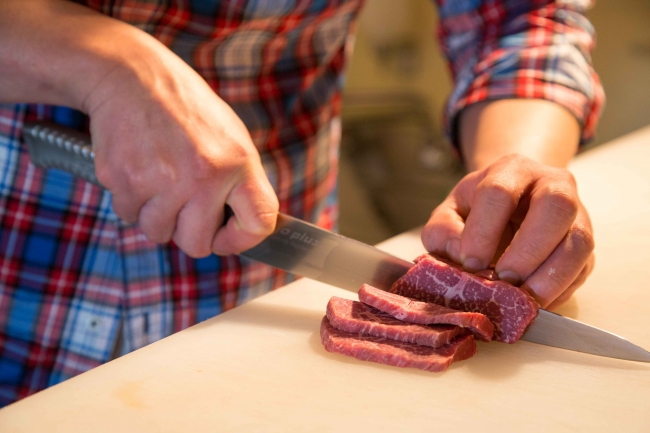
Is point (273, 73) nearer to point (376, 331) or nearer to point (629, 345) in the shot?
point (376, 331)

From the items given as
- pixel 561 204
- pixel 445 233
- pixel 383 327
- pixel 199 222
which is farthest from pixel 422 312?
pixel 199 222

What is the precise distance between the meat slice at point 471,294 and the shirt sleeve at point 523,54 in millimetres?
540

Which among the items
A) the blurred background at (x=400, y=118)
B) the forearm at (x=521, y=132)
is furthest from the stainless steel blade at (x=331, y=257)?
the blurred background at (x=400, y=118)

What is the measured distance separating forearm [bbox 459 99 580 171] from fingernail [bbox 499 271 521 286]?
311mm

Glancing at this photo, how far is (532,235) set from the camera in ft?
3.14

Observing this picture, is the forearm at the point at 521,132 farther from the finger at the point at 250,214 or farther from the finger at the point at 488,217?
the finger at the point at 250,214

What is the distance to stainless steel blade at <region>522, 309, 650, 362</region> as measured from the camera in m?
0.91

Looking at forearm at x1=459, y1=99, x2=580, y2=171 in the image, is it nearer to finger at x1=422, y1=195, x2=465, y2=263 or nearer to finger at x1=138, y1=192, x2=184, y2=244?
finger at x1=422, y1=195, x2=465, y2=263

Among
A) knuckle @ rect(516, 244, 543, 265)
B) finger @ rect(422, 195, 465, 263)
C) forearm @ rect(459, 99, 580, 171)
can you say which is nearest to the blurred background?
forearm @ rect(459, 99, 580, 171)

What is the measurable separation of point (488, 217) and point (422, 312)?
0.59 feet

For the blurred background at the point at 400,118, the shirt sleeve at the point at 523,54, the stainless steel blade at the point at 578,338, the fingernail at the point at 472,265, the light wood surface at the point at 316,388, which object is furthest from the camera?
the blurred background at the point at 400,118

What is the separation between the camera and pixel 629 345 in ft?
2.99

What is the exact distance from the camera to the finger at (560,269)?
97 cm

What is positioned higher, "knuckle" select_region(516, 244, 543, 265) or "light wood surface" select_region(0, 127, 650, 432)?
"knuckle" select_region(516, 244, 543, 265)
